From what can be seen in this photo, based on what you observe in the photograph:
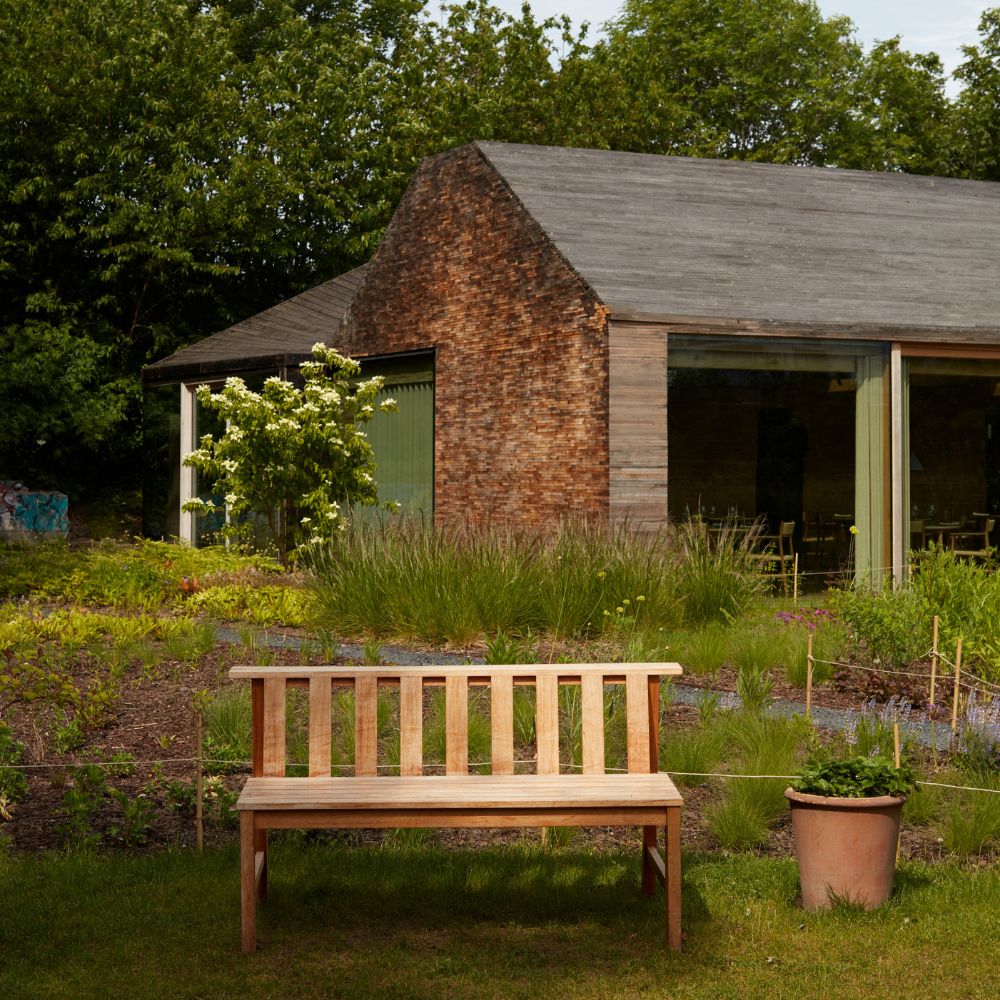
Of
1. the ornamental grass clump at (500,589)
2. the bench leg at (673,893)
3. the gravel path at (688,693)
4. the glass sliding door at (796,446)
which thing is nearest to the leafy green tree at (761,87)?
the glass sliding door at (796,446)

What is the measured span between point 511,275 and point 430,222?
6.56 ft

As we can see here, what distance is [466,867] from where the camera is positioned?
5625 mm

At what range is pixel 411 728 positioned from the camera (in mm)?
5484

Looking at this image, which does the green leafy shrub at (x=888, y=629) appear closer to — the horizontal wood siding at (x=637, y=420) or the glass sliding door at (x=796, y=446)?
the horizontal wood siding at (x=637, y=420)

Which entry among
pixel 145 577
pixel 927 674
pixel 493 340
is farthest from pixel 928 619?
pixel 145 577

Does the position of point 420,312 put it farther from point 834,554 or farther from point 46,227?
point 46,227

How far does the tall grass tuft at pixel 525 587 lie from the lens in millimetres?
10602

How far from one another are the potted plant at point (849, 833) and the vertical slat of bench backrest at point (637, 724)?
1.80ft

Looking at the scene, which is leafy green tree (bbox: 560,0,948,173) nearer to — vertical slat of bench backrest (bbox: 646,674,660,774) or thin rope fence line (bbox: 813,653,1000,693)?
thin rope fence line (bbox: 813,653,1000,693)

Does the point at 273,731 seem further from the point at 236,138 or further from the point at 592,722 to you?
the point at 236,138

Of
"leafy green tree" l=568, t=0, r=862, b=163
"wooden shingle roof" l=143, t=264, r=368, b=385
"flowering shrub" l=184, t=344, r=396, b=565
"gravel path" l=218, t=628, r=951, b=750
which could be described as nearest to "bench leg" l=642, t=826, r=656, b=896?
"gravel path" l=218, t=628, r=951, b=750

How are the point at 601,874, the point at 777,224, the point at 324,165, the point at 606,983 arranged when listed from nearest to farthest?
1. the point at 606,983
2. the point at 601,874
3. the point at 777,224
4. the point at 324,165

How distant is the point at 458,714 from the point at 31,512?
20.4 meters

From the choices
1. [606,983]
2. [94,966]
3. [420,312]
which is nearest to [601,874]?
[606,983]
